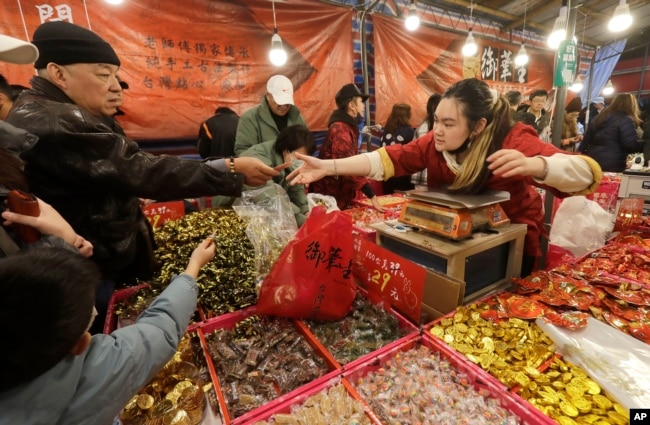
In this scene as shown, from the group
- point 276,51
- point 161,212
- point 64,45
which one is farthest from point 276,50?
point 64,45

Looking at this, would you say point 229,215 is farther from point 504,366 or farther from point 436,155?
point 504,366

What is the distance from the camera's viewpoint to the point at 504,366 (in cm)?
116

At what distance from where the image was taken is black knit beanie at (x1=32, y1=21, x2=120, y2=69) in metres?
1.37

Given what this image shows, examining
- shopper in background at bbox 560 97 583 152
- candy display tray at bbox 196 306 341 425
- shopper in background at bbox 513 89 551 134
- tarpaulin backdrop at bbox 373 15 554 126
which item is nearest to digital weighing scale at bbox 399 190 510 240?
candy display tray at bbox 196 306 341 425

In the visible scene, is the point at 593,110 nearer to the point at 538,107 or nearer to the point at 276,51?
the point at 538,107

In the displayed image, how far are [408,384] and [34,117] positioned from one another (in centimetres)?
174

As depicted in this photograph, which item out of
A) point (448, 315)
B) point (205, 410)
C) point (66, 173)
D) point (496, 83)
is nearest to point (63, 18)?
point (66, 173)

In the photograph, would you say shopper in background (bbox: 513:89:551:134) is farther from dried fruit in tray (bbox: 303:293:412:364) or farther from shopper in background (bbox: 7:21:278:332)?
shopper in background (bbox: 7:21:278:332)

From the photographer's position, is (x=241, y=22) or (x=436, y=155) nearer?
(x=436, y=155)

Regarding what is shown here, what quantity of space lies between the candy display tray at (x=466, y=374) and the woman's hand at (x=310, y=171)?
100cm

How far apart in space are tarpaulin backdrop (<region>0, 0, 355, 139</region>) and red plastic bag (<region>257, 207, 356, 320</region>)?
350 cm

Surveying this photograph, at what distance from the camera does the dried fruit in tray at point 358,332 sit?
136 centimetres

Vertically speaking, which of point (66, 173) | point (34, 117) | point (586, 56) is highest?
point (586, 56)

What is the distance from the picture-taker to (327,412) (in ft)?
3.45
